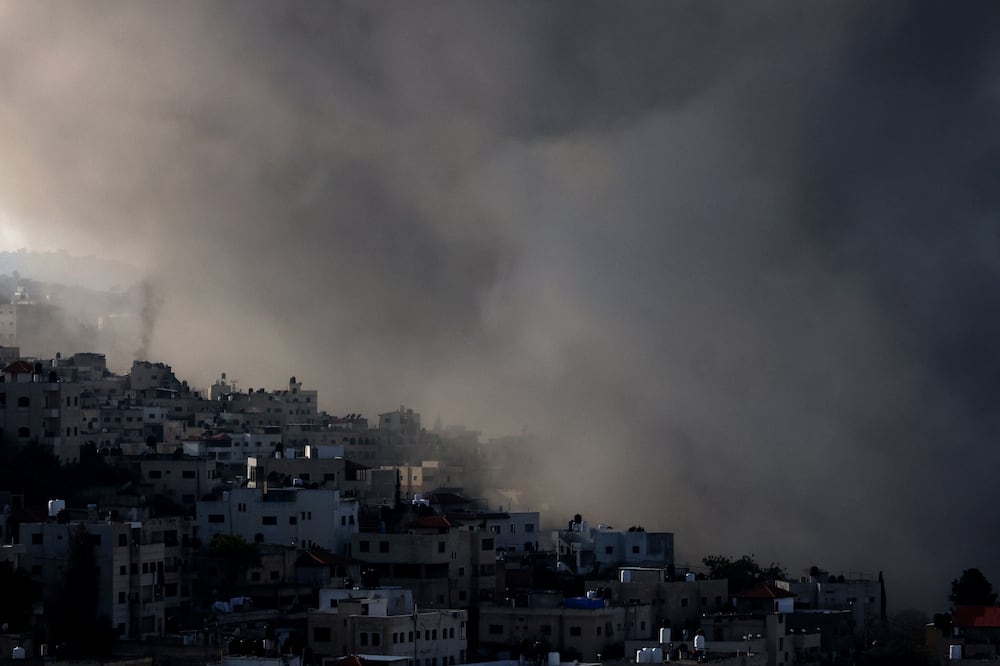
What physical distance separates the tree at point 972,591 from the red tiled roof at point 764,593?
17.1 feet

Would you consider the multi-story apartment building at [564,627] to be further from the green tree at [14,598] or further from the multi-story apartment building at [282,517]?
the green tree at [14,598]

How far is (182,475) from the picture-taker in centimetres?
5681

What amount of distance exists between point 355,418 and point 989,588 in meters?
29.7

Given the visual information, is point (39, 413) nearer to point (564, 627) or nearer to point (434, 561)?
point (434, 561)

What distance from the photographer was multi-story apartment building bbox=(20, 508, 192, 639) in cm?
4541

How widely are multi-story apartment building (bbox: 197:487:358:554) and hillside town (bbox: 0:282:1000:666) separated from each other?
35 mm

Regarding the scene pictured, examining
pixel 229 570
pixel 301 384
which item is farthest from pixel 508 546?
pixel 301 384

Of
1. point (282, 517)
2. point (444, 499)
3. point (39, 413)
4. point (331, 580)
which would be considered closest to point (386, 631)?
point (331, 580)

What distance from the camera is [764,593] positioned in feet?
166

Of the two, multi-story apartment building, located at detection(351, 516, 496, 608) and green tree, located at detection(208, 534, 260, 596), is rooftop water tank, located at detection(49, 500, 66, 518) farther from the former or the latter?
multi-story apartment building, located at detection(351, 516, 496, 608)

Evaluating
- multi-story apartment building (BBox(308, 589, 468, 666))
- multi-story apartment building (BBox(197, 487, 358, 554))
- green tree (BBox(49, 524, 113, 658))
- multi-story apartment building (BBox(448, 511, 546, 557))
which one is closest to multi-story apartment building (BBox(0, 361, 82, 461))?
multi-story apartment building (BBox(197, 487, 358, 554))

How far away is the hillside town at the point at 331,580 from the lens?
44219 mm

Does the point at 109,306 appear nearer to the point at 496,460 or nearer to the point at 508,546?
the point at 496,460

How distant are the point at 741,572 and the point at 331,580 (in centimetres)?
1073
